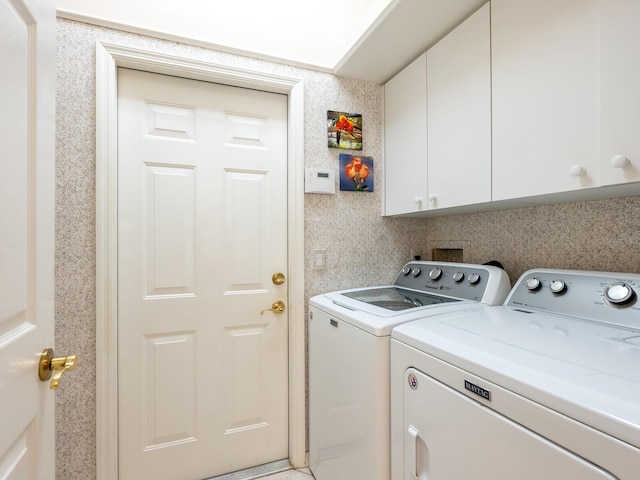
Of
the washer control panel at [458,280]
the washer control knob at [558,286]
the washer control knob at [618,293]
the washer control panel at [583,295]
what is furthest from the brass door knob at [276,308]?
the washer control knob at [618,293]

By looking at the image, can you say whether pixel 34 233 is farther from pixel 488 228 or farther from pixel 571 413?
pixel 488 228

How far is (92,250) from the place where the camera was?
1336 millimetres

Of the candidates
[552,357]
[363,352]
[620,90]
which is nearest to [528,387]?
[552,357]

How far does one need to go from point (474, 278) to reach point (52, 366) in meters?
1.45

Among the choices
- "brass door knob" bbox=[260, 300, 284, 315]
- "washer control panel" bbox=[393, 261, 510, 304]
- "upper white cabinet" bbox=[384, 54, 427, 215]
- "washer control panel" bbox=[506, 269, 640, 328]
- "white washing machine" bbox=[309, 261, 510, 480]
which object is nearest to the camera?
"washer control panel" bbox=[506, 269, 640, 328]

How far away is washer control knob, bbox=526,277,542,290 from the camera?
1148 millimetres

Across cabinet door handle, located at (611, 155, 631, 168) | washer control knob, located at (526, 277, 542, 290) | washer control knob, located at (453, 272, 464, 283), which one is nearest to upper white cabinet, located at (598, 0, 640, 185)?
cabinet door handle, located at (611, 155, 631, 168)

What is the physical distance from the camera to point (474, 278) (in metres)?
1.34

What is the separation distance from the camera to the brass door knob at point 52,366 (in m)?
0.67

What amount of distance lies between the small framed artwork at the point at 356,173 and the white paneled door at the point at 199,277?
34 cm

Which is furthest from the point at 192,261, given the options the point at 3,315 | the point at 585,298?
the point at 585,298

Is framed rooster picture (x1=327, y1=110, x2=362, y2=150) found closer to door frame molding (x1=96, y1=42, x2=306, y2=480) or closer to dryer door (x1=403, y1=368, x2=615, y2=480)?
door frame molding (x1=96, y1=42, x2=306, y2=480)

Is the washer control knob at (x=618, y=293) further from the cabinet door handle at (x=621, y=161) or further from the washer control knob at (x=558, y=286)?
the cabinet door handle at (x=621, y=161)

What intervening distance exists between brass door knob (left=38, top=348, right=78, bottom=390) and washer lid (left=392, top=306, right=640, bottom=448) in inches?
33.9
